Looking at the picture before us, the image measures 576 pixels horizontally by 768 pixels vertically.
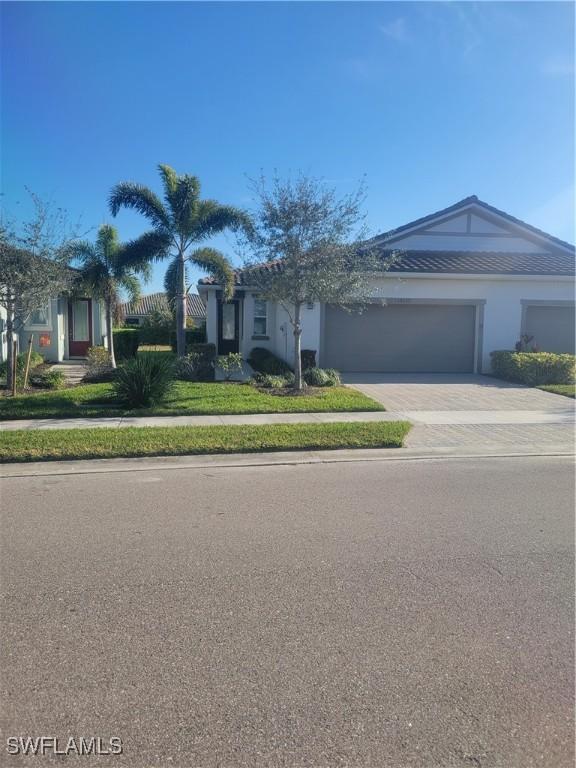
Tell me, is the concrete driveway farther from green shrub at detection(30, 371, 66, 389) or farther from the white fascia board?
green shrub at detection(30, 371, 66, 389)

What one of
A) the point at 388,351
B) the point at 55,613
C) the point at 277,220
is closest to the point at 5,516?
the point at 55,613

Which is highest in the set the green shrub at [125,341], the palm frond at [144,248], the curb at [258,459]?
the palm frond at [144,248]

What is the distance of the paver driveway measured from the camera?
1141 centimetres

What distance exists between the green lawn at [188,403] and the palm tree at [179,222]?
501 centimetres

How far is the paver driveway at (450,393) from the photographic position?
449 inches

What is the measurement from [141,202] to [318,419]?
10077 millimetres

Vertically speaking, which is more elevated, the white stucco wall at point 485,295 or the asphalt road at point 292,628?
the white stucco wall at point 485,295

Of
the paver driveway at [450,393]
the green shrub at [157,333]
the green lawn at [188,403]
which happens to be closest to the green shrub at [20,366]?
the green lawn at [188,403]

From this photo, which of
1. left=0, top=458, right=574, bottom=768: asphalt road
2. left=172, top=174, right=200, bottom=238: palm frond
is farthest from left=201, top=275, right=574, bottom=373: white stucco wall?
left=0, top=458, right=574, bottom=768: asphalt road

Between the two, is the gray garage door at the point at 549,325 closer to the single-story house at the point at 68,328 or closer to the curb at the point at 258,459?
the curb at the point at 258,459

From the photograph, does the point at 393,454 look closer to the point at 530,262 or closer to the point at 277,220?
the point at 277,220

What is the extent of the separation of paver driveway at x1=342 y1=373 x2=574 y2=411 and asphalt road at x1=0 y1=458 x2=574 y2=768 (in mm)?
6037

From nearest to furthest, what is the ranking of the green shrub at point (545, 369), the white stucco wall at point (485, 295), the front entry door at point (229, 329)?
the green shrub at point (545, 369), the white stucco wall at point (485, 295), the front entry door at point (229, 329)

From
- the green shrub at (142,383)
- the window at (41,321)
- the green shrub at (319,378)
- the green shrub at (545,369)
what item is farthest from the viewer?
the window at (41,321)
